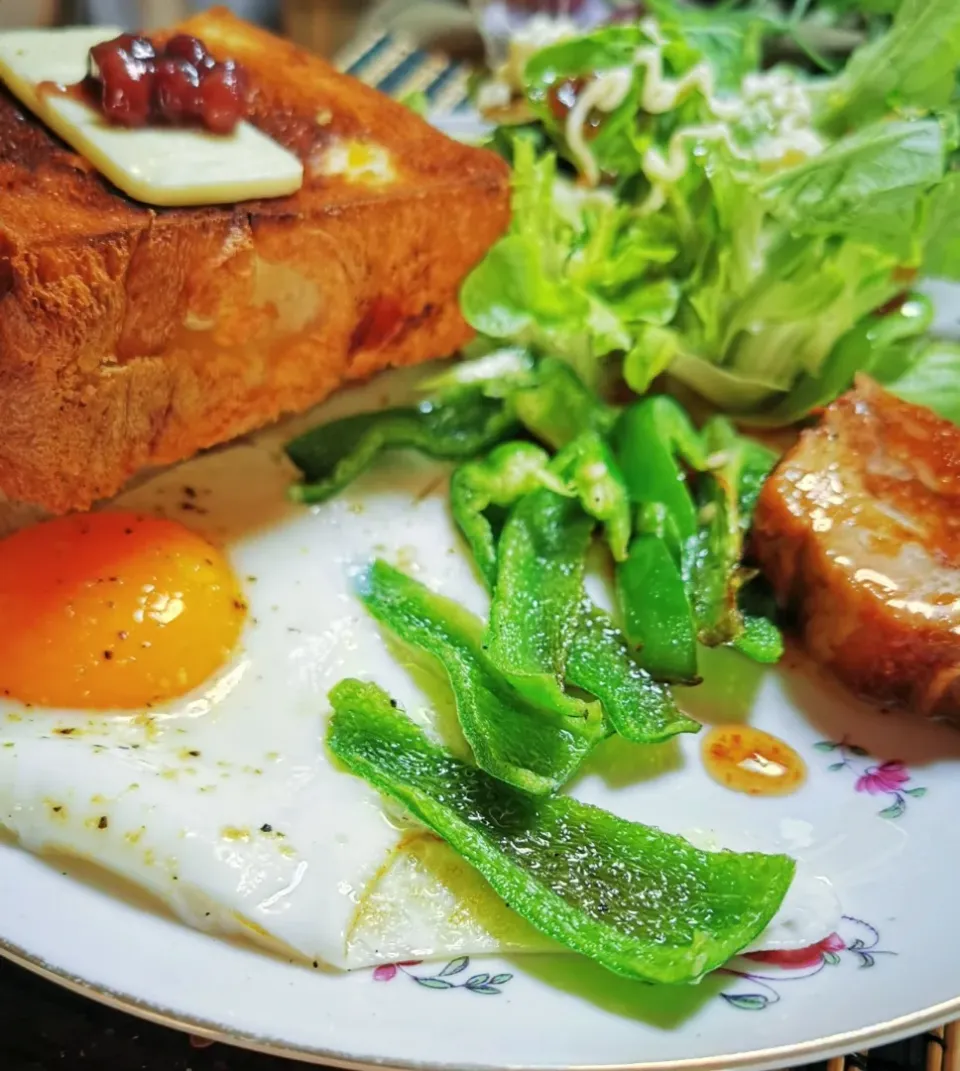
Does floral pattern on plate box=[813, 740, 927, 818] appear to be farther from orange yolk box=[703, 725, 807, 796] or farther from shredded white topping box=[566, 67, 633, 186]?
shredded white topping box=[566, 67, 633, 186]

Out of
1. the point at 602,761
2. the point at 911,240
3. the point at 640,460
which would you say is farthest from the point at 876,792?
the point at 911,240

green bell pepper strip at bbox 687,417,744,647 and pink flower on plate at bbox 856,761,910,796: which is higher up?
green bell pepper strip at bbox 687,417,744,647

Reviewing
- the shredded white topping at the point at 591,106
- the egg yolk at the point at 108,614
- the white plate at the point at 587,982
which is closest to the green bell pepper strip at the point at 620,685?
the white plate at the point at 587,982

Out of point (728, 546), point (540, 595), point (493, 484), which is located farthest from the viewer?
point (493, 484)

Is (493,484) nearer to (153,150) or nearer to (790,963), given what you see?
(153,150)

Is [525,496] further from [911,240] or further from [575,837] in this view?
[911,240]

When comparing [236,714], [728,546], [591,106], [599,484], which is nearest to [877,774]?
[728,546]

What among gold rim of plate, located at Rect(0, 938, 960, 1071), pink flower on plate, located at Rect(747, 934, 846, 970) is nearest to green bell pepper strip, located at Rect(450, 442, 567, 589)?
pink flower on plate, located at Rect(747, 934, 846, 970)
